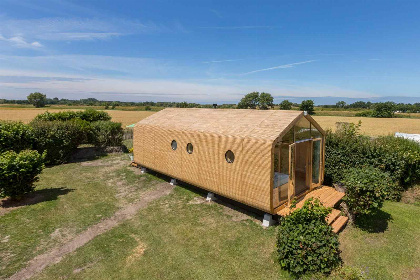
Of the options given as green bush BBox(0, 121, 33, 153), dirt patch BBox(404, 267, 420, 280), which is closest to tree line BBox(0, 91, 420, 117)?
green bush BBox(0, 121, 33, 153)

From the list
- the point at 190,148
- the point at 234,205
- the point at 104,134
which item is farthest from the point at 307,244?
the point at 104,134

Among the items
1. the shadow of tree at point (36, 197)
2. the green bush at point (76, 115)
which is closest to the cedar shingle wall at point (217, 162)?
the shadow of tree at point (36, 197)

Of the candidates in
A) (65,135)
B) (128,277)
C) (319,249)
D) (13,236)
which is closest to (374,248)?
(319,249)

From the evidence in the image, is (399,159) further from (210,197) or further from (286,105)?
(286,105)

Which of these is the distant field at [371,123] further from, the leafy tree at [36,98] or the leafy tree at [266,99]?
the leafy tree at [36,98]

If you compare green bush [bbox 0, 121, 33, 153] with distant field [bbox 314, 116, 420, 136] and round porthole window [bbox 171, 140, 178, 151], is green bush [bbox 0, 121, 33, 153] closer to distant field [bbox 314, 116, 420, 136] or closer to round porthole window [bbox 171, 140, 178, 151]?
round porthole window [bbox 171, 140, 178, 151]

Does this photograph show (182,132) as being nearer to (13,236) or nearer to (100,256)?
(100,256)
